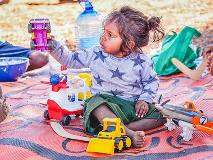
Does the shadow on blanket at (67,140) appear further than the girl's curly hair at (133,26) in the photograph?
No

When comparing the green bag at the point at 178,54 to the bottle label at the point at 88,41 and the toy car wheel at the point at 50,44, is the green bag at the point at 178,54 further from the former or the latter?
the toy car wheel at the point at 50,44

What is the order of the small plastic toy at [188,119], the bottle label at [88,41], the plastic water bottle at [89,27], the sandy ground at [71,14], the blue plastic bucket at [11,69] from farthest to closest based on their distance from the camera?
the sandy ground at [71,14]
the bottle label at [88,41]
the plastic water bottle at [89,27]
the blue plastic bucket at [11,69]
the small plastic toy at [188,119]

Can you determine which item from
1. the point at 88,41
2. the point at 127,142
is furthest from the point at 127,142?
the point at 88,41

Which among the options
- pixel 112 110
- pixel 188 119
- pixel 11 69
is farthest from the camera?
pixel 11 69

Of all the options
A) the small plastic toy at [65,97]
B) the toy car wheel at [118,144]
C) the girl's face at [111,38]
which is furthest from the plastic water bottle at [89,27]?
the toy car wheel at [118,144]

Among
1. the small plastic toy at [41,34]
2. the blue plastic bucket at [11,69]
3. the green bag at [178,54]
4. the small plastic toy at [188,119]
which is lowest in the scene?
the blue plastic bucket at [11,69]

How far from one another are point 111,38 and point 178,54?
1512mm

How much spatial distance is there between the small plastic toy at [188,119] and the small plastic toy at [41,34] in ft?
2.19

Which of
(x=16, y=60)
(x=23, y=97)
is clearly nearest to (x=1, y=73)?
(x=16, y=60)

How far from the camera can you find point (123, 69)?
2.69m

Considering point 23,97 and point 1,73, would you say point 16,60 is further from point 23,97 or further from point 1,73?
point 23,97

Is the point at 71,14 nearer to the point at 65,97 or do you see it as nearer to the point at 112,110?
the point at 65,97

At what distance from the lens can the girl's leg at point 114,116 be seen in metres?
2.39

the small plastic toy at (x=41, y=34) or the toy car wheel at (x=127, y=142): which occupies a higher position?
the small plastic toy at (x=41, y=34)
